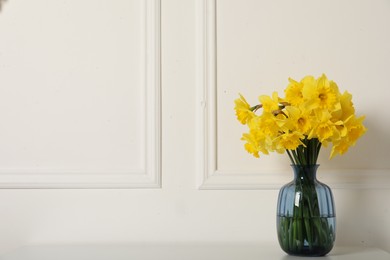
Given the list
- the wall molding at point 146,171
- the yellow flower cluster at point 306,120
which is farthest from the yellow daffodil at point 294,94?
the wall molding at point 146,171

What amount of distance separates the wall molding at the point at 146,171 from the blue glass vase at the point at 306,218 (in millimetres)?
402

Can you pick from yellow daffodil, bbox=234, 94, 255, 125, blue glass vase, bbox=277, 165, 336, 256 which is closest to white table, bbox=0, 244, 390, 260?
blue glass vase, bbox=277, 165, 336, 256

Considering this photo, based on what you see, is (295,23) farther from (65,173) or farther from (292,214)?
(65,173)

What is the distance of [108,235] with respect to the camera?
5.08 ft

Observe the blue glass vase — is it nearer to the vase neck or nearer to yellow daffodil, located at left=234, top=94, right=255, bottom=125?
the vase neck

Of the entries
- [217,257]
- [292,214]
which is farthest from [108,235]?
[292,214]

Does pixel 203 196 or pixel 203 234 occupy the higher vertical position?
pixel 203 196

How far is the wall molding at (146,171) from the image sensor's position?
1.55 metres

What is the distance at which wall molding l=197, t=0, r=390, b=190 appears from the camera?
153 centimetres

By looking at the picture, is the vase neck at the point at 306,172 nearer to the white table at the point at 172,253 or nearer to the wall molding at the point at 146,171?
the white table at the point at 172,253

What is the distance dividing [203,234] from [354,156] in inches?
18.6

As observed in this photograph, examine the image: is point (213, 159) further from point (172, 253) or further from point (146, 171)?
point (172, 253)

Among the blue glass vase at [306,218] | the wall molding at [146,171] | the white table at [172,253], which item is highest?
the wall molding at [146,171]

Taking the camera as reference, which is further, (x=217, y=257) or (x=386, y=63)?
(x=386, y=63)
